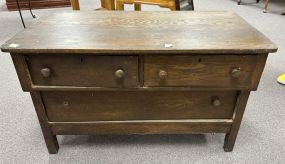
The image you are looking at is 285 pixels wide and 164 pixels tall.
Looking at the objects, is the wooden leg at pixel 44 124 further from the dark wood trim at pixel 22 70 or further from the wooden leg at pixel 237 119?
the wooden leg at pixel 237 119

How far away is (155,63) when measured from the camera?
0.89m

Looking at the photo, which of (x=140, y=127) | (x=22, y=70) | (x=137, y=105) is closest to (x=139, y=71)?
(x=137, y=105)

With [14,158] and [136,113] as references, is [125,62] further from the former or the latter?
[14,158]

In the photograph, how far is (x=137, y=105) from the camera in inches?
41.3

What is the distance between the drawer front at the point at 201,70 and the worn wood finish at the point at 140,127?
0.24 metres

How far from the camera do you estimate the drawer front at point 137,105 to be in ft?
3.35

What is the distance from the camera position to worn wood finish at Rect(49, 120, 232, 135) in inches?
42.8

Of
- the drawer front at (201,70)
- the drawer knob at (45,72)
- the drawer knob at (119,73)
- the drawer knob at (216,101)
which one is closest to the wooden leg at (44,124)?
the drawer knob at (45,72)

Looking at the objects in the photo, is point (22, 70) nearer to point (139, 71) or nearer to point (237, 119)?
point (139, 71)

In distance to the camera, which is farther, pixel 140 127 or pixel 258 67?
pixel 140 127

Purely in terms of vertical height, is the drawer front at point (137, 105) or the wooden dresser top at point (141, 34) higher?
the wooden dresser top at point (141, 34)

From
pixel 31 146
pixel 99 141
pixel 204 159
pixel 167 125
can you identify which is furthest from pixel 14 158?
pixel 204 159

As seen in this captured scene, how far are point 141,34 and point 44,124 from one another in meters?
0.63

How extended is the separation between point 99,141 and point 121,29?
2.12ft
